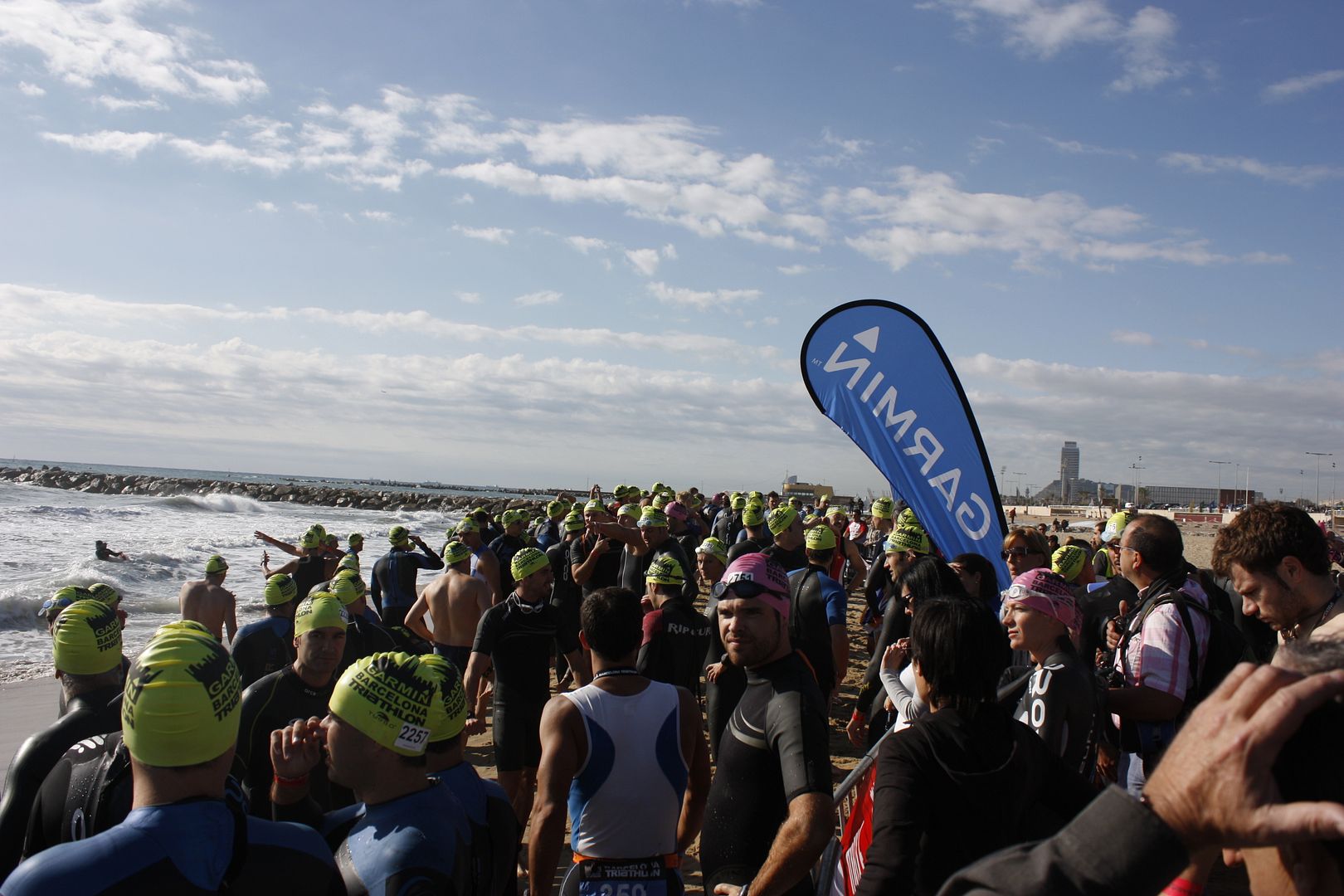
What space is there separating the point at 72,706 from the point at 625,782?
227 cm

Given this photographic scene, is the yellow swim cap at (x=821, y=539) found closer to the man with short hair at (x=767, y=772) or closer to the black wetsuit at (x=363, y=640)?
the black wetsuit at (x=363, y=640)

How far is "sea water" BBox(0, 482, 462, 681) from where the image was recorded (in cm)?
1430

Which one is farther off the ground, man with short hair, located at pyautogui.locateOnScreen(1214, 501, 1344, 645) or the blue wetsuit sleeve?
man with short hair, located at pyautogui.locateOnScreen(1214, 501, 1344, 645)

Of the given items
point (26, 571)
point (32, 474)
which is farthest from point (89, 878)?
point (32, 474)

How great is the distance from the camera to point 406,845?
2.25 meters

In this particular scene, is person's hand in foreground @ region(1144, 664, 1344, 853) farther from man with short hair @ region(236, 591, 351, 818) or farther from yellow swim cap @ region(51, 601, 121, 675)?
yellow swim cap @ region(51, 601, 121, 675)

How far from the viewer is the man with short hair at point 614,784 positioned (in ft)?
10.6

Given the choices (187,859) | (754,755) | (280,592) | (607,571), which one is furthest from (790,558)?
(187,859)

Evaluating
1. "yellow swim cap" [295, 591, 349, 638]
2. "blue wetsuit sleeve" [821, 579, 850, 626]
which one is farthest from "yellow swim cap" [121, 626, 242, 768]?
"blue wetsuit sleeve" [821, 579, 850, 626]

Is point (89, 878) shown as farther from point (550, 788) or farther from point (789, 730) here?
point (789, 730)

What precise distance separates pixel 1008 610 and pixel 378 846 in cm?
239

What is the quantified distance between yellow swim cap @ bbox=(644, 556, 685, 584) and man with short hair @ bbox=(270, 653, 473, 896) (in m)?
2.81

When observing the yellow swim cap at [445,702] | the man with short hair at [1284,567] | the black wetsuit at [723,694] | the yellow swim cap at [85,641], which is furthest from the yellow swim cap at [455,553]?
the man with short hair at [1284,567]

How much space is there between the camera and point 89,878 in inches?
70.1
